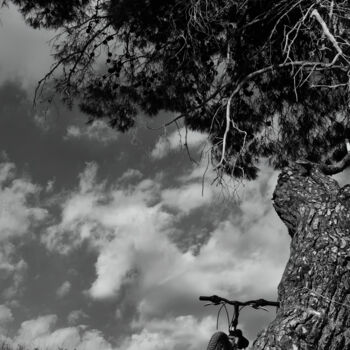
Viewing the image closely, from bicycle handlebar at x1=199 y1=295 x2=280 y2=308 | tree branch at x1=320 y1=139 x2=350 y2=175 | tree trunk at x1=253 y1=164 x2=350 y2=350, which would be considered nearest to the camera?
tree trunk at x1=253 y1=164 x2=350 y2=350

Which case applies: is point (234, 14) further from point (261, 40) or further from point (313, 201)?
point (313, 201)

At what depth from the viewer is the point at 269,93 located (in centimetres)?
626

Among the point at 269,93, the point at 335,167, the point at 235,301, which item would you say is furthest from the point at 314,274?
the point at 269,93

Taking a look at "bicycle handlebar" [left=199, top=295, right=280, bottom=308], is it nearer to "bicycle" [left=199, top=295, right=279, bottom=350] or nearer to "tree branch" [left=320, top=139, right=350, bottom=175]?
"bicycle" [left=199, top=295, right=279, bottom=350]

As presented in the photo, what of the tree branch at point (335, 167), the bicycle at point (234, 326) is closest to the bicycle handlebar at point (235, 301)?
the bicycle at point (234, 326)

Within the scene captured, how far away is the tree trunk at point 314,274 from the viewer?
11.3 ft

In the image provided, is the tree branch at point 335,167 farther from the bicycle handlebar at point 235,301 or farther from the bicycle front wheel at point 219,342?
the bicycle front wheel at point 219,342

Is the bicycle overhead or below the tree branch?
below

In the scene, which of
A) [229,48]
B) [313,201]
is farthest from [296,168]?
[229,48]

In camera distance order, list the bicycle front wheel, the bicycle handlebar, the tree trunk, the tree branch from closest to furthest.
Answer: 1. the tree trunk
2. the bicycle front wheel
3. the bicycle handlebar
4. the tree branch

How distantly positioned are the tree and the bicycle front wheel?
30 cm

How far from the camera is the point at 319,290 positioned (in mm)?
3635

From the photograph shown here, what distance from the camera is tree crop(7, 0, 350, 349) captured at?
3697 mm

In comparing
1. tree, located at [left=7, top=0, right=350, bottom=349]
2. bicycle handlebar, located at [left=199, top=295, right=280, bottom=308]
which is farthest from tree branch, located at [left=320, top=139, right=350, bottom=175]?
bicycle handlebar, located at [left=199, top=295, right=280, bottom=308]
